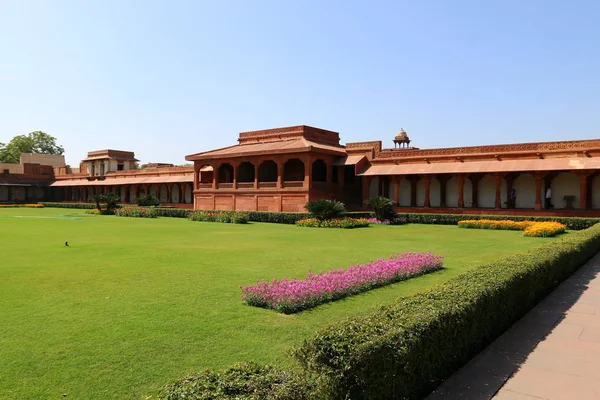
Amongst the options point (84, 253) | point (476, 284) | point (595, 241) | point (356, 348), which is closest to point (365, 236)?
point (595, 241)

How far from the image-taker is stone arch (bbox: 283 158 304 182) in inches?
1371

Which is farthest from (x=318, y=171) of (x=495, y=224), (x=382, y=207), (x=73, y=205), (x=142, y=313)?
(x=73, y=205)

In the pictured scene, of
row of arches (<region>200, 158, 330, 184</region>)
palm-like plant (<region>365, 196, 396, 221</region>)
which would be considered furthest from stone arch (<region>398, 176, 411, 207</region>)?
palm-like plant (<region>365, 196, 396, 221</region>)

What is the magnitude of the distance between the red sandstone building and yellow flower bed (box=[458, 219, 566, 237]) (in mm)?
4512

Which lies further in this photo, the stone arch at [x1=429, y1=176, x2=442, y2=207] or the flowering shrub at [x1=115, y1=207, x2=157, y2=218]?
the flowering shrub at [x1=115, y1=207, x2=157, y2=218]

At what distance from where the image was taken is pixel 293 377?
303 cm

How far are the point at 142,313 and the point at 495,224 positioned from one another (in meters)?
19.0

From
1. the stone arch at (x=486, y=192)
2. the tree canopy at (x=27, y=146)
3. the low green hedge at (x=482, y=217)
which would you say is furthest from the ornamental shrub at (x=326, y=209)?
the tree canopy at (x=27, y=146)

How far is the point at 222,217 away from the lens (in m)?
27.4

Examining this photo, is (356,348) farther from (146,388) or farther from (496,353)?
(496,353)

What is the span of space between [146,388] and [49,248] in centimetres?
1116

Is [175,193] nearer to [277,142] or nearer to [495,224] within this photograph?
[277,142]

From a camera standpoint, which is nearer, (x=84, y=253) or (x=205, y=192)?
(x=84, y=253)

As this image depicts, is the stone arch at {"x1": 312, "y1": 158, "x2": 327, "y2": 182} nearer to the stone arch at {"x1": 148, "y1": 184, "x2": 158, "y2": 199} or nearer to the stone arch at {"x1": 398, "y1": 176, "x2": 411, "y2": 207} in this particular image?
the stone arch at {"x1": 398, "y1": 176, "x2": 411, "y2": 207}
